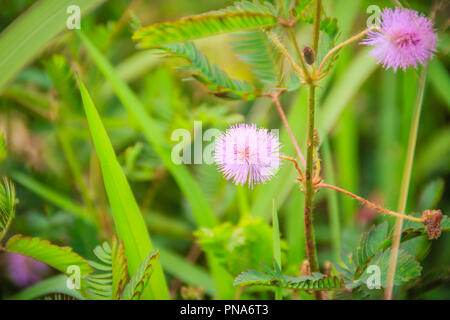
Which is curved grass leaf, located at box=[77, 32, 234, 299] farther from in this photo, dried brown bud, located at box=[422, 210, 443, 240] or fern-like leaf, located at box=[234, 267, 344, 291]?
dried brown bud, located at box=[422, 210, 443, 240]

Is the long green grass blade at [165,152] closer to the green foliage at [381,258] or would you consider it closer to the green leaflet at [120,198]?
the green leaflet at [120,198]

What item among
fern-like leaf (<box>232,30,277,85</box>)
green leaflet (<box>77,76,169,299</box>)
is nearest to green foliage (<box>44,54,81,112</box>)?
green leaflet (<box>77,76,169,299</box>)

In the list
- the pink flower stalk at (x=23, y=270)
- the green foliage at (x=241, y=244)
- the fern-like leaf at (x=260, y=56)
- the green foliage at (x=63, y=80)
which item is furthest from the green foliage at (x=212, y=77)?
the pink flower stalk at (x=23, y=270)

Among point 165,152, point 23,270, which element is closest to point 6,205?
point 165,152

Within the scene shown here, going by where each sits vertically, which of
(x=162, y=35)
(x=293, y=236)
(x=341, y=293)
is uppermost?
(x=162, y=35)

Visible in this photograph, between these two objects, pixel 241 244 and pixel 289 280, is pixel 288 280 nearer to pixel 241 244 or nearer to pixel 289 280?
pixel 289 280

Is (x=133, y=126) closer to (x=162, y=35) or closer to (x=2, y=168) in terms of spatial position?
(x=2, y=168)

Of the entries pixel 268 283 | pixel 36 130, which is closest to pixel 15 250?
pixel 268 283
